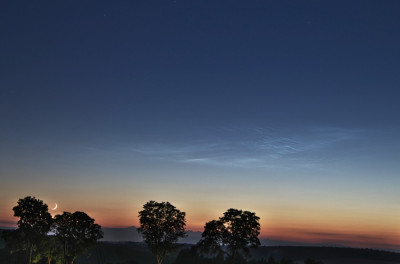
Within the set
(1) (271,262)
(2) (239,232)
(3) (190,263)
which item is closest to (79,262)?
(3) (190,263)

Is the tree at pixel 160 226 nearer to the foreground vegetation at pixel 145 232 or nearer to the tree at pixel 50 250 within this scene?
the foreground vegetation at pixel 145 232

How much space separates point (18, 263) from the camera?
11456 cm

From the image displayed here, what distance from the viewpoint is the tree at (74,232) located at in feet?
274

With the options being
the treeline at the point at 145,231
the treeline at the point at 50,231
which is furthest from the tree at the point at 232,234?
→ the treeline at the point at 50,231

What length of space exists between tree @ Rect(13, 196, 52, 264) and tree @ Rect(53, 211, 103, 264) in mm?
2946

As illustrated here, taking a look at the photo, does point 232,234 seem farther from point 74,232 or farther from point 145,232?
point 74,232

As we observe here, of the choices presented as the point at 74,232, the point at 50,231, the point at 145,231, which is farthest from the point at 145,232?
the point at 50,231

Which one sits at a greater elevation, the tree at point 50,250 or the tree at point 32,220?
the tree at point 32,220

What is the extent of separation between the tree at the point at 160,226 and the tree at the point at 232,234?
6.92 metres

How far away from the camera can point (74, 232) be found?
84.1 meters

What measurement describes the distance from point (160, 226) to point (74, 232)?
67.3 ft

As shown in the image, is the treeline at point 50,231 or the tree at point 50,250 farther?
the tree at point 50,250

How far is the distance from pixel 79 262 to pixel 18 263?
6130cm

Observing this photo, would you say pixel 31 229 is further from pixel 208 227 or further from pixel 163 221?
pixel 208 227
